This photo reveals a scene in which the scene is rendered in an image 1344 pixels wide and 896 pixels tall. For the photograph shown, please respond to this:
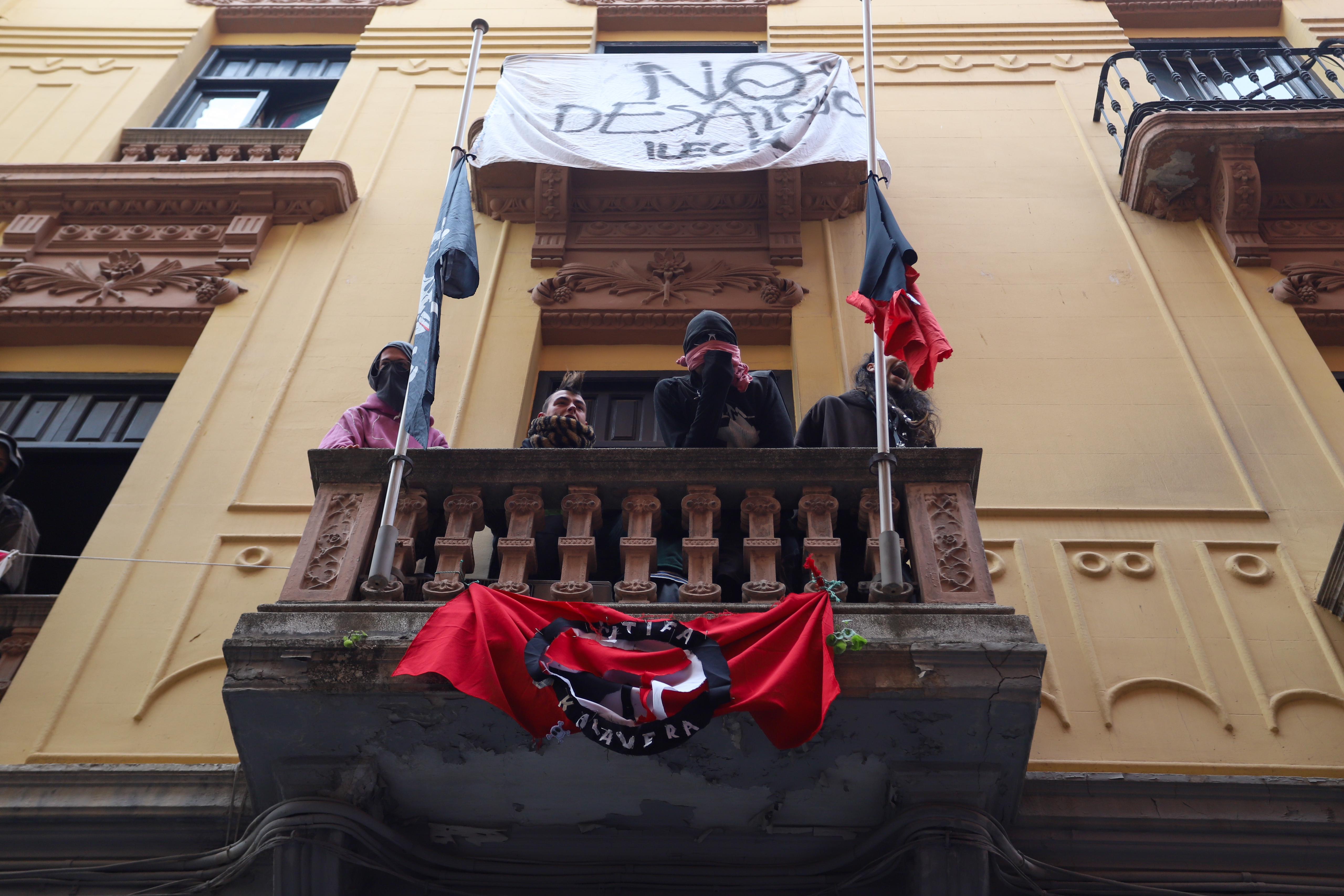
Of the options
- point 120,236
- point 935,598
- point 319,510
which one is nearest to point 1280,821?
point 935,598

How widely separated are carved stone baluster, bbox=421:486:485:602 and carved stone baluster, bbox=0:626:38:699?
8.58 feet

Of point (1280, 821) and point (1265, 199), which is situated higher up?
point (1265, 199)

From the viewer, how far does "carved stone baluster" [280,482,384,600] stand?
5.11 meters

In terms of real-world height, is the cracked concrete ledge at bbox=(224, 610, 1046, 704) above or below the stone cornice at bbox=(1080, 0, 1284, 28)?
below

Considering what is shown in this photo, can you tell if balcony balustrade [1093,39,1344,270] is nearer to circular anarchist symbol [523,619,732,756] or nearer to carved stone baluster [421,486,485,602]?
circular anarchist symbol [523,619,732,756]

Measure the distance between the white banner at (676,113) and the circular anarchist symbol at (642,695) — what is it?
486 centimetres

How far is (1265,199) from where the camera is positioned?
912cm

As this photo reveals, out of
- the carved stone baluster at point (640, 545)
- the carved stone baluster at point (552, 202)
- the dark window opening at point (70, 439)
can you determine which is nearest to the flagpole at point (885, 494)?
the carved stone baluster at point (640, 545)

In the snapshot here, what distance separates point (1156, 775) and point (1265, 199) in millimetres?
5673

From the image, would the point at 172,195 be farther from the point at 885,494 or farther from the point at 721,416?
the point at 885,494

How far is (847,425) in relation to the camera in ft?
20.4

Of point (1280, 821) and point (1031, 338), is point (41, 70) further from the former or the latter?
point (1280, 821)

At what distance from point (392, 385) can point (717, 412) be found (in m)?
2.11

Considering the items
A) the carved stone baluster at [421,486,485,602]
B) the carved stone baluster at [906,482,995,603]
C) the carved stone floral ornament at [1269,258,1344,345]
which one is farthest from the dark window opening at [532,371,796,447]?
the carved stone floral ornament at [1269,258,1344,345]
